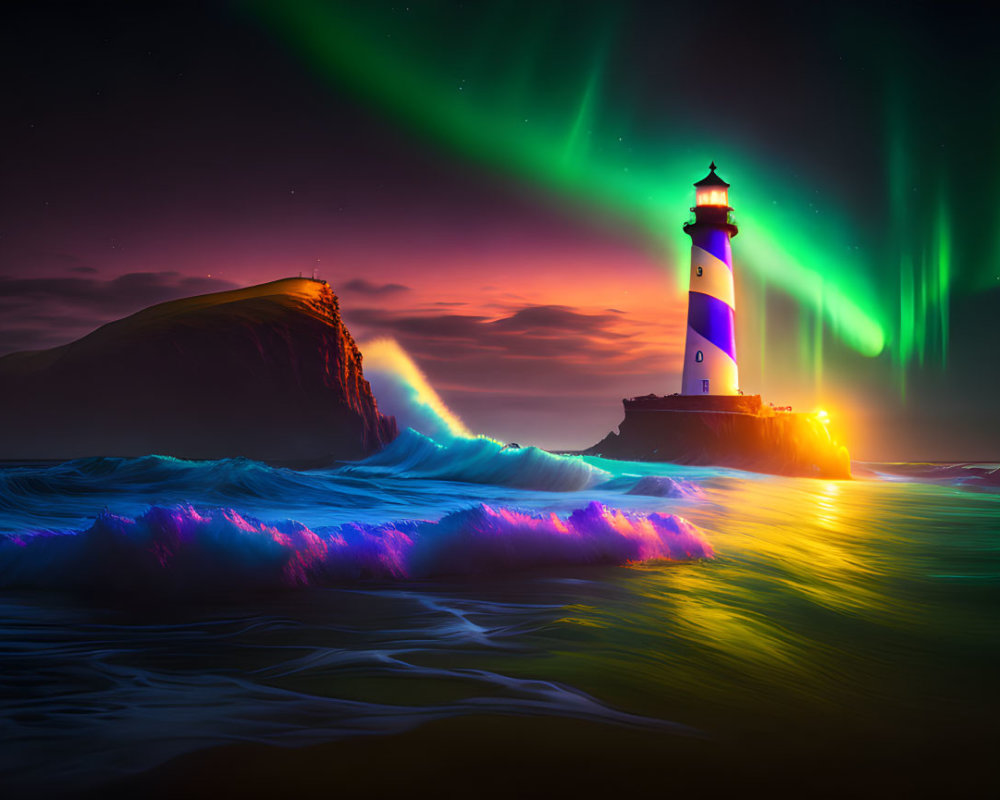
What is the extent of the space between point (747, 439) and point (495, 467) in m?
19.5

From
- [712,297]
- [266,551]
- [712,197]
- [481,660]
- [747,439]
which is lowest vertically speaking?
[481,660]

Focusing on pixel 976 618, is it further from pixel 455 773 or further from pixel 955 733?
pixel 455 773

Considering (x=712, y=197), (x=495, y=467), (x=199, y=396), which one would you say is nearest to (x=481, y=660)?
(x=495, y=467)

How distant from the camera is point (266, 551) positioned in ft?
23.2

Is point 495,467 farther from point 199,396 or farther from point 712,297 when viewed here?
point 199,396

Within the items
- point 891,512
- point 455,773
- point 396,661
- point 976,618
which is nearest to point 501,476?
point 891,512

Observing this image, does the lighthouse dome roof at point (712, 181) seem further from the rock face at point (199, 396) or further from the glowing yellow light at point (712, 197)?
the rock face at point (199, 396)

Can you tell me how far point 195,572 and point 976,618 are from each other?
768 cm

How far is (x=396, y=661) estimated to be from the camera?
4531mm

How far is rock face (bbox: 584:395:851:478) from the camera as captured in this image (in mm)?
38812

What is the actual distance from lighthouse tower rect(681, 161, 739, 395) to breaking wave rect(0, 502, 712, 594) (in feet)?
103

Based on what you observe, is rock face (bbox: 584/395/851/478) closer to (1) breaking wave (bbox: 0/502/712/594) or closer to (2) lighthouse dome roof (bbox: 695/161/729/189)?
(2) lighthouse dome roof (bbox: 695/161/729/189)

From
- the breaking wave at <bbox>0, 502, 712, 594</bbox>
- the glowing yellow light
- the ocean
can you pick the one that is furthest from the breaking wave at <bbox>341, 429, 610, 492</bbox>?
the glowing yellow light

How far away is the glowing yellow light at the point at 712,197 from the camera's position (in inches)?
1539
